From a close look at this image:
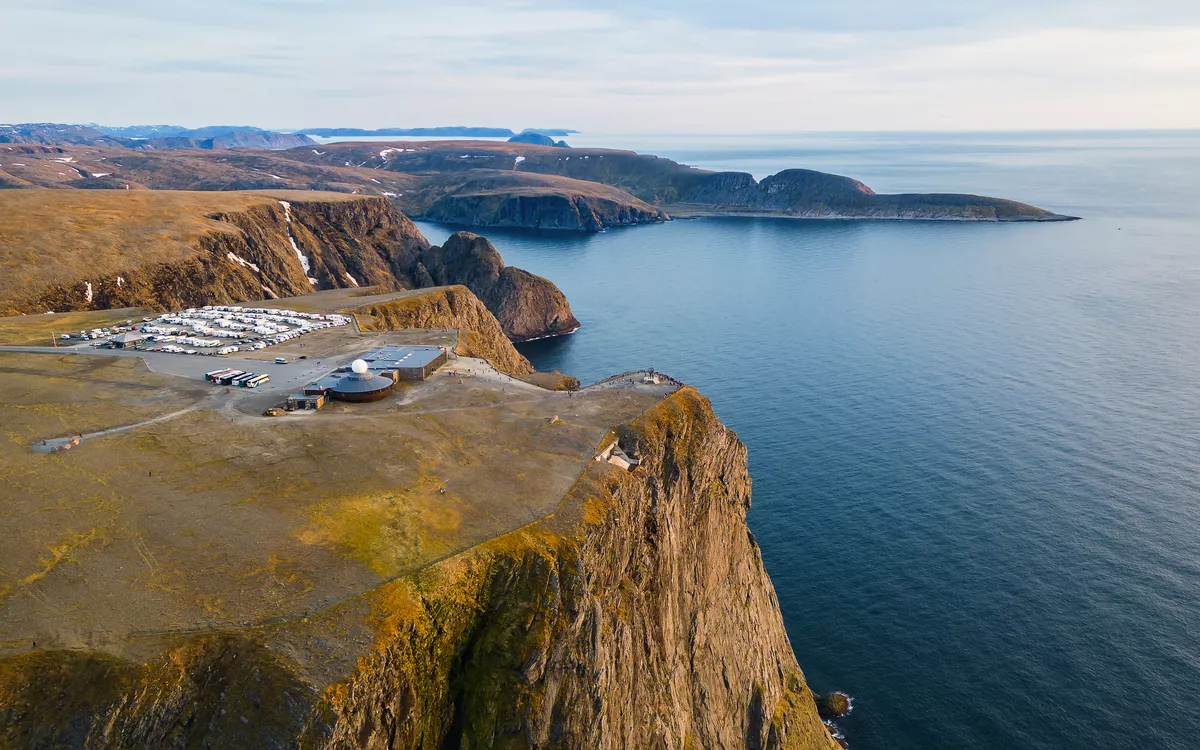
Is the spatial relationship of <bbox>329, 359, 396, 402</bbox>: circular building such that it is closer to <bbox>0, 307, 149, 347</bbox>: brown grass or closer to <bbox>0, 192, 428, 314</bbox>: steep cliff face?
<bbox>0, 307, 149, 347</bbox>: brown grass

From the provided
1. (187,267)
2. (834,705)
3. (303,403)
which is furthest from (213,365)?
(834,705)

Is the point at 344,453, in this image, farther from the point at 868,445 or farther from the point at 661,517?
the point at 868,445

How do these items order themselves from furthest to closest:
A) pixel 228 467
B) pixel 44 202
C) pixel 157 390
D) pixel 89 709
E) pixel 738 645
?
pixel 44 202 < pixel 157 390 < pixel 738 645 < pixel 228 467 < pixel 89 709

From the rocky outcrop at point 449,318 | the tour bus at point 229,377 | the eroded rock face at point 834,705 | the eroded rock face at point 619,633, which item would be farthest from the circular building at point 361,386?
the eroded rock face at point 834,705

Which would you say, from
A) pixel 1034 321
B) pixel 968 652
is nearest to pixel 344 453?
pixel 968 652

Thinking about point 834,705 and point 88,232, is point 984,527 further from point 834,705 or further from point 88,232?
point 88,232

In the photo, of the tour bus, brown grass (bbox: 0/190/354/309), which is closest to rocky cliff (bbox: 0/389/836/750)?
the tour bus
